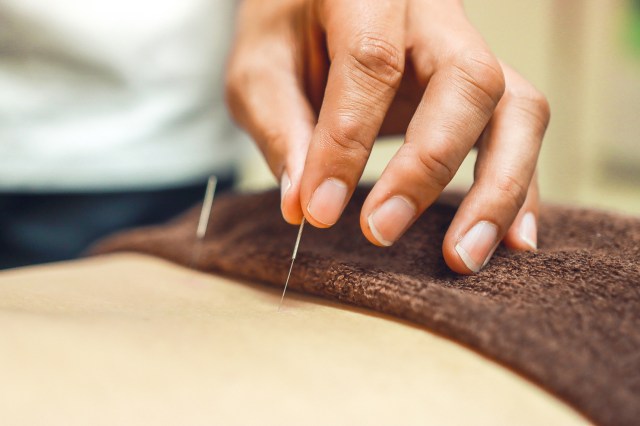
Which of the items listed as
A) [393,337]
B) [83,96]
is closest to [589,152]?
[83,96]

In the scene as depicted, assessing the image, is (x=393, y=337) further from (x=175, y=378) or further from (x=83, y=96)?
(x=83, y=96)

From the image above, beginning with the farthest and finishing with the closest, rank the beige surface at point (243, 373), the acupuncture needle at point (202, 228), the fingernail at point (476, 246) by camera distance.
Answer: the acupuncture needle at point (202, 228) → the fingernail at point (476, 246) → the beige surface at point (243, 373)

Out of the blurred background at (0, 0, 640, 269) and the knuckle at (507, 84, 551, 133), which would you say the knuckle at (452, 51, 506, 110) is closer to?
the knuckle at (507, 84, 551, 133)

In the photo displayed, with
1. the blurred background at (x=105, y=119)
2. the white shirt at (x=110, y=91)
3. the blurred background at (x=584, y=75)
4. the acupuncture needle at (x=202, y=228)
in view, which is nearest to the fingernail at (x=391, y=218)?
the acupuncture needle at (x=202, y=228)

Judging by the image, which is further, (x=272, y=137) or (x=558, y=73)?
(x=558, y=73)

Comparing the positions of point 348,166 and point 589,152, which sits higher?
point 348,166

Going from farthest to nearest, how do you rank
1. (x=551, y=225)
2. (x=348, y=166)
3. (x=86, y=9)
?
(x=86, y=9) → (x=551, y=225) → (x=348, y=166)

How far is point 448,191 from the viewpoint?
2.49 feet

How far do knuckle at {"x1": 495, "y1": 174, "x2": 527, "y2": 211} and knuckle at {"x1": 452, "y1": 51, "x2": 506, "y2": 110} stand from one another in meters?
0.07

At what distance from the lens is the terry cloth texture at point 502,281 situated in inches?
14.5

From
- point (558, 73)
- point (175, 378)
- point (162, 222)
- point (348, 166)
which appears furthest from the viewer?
point (558, 73)

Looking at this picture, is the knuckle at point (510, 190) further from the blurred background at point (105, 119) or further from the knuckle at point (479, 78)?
the blurred background at point (105, 119)

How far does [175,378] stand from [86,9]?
0.73 m

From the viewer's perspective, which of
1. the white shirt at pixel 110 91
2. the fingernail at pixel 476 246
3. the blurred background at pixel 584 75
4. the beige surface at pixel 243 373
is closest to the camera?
the beige surface at pixel 243 373
